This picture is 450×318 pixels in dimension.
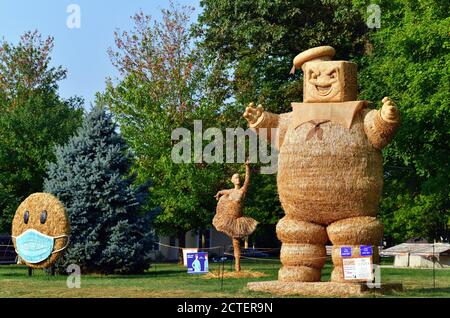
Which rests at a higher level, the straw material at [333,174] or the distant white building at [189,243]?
the straw material at [333,174]

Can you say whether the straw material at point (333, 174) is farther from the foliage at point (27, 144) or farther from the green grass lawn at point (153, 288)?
the foliage at point (27, 144)

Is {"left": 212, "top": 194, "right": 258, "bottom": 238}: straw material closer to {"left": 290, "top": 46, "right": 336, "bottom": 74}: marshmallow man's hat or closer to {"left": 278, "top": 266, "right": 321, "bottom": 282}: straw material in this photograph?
{"left": 278, "top": 266, "right": 321, "bottom": 282}: straw material

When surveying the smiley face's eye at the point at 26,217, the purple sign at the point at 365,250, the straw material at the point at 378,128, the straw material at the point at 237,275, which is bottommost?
the straw material at the point at 237,275

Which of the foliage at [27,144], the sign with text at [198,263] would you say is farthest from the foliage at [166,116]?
the sign with text at [198,263]

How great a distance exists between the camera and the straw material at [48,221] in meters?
16.4

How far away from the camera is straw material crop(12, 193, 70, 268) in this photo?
16.4 m

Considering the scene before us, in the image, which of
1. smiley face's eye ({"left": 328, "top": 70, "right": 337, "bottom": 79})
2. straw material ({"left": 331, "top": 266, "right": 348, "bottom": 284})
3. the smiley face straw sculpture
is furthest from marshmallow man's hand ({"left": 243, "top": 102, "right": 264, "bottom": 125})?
straw material ({"left": 331, "top": 266, "right": 348, "bottom": 284})

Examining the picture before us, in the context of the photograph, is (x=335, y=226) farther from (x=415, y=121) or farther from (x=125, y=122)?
(x=125, y=122)

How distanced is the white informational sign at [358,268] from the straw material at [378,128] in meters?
1.99

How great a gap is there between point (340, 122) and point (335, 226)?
1.71 meters

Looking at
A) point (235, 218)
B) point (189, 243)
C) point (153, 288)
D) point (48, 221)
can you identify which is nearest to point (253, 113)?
point (153, 288)

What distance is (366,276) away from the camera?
41.4 ft

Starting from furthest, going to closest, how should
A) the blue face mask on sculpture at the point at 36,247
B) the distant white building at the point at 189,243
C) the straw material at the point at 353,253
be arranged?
the distant white building at the point at 189,243 → the blue face mask on sculpture at the point at 36,247 → the straw material at the point at 353,253

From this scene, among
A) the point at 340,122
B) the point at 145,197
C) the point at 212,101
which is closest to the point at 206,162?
the point at 212,101
